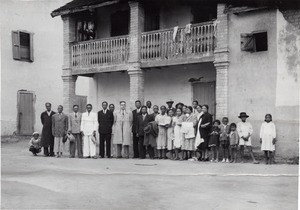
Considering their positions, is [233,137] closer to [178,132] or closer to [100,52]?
[178,132]

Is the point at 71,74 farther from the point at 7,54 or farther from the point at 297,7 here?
the point at 297,7

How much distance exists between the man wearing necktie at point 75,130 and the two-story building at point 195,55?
8.11 feet

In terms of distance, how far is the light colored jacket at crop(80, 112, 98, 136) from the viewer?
13828 millimetres

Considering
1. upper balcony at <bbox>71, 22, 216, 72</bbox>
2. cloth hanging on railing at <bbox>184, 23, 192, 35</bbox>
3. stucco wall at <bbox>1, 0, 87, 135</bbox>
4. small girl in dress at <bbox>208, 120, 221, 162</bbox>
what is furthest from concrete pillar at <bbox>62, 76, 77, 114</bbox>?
small girl in dress at <bbox>208, 120, 221, 162</bbox>

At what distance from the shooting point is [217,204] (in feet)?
20.7

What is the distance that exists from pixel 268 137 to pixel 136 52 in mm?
5950

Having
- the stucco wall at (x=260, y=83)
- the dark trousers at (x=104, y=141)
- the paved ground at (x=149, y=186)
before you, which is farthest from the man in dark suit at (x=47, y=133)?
the stucco wall at (x=260, y=83)

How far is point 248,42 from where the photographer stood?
12867mm

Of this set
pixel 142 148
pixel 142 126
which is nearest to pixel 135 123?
pixel 142 126

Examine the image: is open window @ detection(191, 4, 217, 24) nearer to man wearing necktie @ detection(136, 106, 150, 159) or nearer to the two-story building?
the two-story building

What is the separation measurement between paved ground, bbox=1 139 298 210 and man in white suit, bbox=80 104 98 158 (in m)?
2.50

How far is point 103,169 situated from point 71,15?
29.8ft

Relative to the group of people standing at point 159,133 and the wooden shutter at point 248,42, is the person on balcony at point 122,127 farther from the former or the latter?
the wooden shutter at point 248,42

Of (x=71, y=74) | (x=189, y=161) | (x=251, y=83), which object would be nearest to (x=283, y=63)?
(x=251, y=83)
